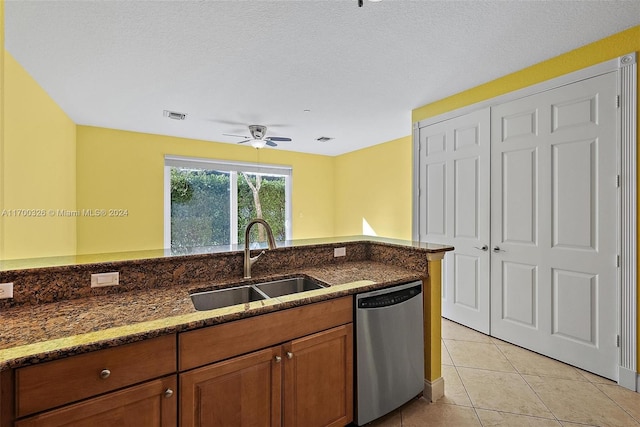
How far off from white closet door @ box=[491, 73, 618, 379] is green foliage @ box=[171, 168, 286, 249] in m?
3.69

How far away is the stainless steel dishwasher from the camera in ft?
5.32

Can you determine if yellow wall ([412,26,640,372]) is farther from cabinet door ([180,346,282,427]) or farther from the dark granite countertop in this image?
cabinet door ([180,346,282,427])

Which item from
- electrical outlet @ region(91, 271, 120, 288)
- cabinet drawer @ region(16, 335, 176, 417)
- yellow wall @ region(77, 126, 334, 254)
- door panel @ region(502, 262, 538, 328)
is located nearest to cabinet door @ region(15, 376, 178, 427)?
cabinet drawer @ region(16, 335, 176, 417)

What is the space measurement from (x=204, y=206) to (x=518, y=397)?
189 inches

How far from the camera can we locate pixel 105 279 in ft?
4.86

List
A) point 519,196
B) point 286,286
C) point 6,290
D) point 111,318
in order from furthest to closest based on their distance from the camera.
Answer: point 519,196
point 286,286
point 6,290
point 111,318

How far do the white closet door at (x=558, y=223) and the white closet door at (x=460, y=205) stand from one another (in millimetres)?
102

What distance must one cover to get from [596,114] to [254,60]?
2.72 metres

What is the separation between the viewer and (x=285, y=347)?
138 cm

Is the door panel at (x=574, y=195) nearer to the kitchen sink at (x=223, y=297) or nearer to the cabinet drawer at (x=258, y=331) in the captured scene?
the cabinet drawer at (x=258, y=331)

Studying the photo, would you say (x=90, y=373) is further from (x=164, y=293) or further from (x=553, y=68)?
(x=553, y=68)

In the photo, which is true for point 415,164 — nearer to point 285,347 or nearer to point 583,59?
point 583,59

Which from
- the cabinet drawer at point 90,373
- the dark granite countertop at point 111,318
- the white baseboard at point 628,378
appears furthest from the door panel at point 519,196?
the cabinet drawer at point 90,373

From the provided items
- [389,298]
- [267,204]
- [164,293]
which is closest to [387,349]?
[389,298]
